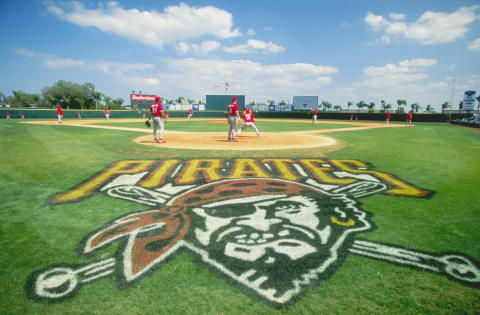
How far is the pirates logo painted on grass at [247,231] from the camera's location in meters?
2.48

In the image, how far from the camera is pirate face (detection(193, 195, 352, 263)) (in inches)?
115

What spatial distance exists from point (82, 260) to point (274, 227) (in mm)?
2445

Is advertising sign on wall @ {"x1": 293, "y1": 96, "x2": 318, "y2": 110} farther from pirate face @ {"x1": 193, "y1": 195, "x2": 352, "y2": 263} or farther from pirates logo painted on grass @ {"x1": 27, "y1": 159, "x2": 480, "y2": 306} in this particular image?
pirate face @ {"x1": 193, "y1": 195, "x2": 352, "y2": 263}

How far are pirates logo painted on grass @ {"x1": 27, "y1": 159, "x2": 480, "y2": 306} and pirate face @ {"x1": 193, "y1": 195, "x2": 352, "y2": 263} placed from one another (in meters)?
0.01

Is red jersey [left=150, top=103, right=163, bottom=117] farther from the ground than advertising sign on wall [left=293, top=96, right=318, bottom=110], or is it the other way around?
advertising sign on wall [left=293, top=96, right=318, bottom=110]

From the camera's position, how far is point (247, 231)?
11.1 ft

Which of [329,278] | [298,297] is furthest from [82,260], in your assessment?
[329,278]

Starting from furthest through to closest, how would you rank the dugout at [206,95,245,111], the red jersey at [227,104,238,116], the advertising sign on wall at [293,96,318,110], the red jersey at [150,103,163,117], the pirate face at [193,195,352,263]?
the dugout at [206,95,245,111], the advertising sign on wall at [293,96,318,110], the red jersey at [227,104,238,116], the red jersey at [150,103,163,117], the pirate face at [193,195,352,263]

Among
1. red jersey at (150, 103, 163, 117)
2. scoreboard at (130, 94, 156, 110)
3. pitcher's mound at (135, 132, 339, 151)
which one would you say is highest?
scoreboard at (130, 94, 156, 110)

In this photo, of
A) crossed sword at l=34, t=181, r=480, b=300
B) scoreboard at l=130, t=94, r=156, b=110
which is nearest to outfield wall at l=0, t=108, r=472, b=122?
scoreboard at l=130, t=94, r=156, b=110

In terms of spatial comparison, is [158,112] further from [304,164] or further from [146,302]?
[146,302]

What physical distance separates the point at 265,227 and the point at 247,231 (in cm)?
29

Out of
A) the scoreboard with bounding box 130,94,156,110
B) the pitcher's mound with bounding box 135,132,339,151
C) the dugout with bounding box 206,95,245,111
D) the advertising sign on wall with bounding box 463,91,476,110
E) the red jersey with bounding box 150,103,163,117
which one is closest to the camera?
the pitcher's mound with bounding box 135,132,339,151

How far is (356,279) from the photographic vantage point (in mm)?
2420
